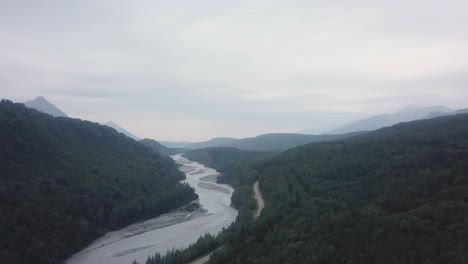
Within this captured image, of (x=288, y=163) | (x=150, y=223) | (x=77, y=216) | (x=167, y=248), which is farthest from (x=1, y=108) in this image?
(x=288, y=163)

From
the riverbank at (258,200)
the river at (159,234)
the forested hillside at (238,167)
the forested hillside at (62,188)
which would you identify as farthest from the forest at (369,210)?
the forested hillside at (62,188)

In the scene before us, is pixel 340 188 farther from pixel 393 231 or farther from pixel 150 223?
pixel 150 223

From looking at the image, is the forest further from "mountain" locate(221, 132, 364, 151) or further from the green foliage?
"mountain" locate(221, 132, 364, 151)

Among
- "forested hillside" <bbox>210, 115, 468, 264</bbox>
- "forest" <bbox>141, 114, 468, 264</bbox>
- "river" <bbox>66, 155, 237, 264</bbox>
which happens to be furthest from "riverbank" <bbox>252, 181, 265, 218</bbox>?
"river" <bbox>66, 155, 237, 264</bbox>

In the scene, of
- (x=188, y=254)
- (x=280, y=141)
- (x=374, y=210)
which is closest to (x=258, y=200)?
(x=188, y=254)

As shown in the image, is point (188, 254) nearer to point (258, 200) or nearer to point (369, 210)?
point (369, 210)

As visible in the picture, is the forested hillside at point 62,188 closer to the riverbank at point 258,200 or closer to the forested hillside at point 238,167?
the forested hillside at point 238,167
